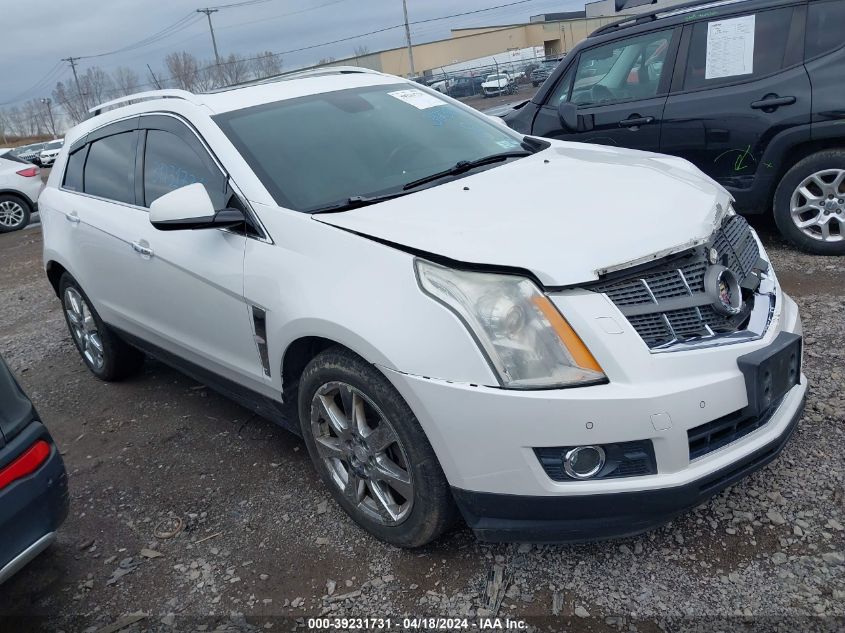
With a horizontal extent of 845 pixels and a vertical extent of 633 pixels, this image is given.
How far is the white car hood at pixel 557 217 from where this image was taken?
2.35m

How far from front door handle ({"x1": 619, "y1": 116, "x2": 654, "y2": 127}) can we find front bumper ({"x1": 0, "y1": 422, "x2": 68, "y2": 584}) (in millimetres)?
4620

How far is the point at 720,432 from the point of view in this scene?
2.36m

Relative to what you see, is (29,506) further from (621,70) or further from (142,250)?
(621,70)

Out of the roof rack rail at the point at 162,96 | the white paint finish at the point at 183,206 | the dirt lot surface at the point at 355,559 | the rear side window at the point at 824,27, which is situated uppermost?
the roof rack rail at the point at 162,96

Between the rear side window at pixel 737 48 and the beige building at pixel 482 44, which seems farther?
the beige building at pixel 482 44

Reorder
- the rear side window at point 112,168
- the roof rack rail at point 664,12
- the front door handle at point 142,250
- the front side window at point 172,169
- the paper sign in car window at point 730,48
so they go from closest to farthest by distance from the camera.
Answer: the front side window at point 172,169 → the front door handle at point 142,250 → the rear side window at point 112,168 → the paper sign in car window at point 730,48 → the roof rack rail at point 664,12

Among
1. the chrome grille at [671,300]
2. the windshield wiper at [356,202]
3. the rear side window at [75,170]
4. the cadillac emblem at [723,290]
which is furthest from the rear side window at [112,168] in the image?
the cadillac emblem at [723,290]

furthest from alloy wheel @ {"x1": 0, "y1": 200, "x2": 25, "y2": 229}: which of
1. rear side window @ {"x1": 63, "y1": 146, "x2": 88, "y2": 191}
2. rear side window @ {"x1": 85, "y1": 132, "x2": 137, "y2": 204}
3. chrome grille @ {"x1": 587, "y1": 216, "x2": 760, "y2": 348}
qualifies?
chrome grille @ {"x1": 587, "y1": 216, "x2": 760, "y2": 348}

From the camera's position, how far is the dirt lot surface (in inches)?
95.0

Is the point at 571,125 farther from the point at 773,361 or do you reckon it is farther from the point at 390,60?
the point at 390,60

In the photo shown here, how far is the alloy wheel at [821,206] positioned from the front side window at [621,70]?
131cm

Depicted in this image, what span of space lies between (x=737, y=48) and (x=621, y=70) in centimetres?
89

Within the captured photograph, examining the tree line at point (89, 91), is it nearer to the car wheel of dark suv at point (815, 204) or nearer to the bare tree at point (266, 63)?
the bare tree at point (266, 63)

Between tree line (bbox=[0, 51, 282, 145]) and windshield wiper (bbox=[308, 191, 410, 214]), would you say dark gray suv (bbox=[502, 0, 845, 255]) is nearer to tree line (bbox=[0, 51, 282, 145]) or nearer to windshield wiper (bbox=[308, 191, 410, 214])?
windshield wiper (bbox=[308, 191, 410, 214])
